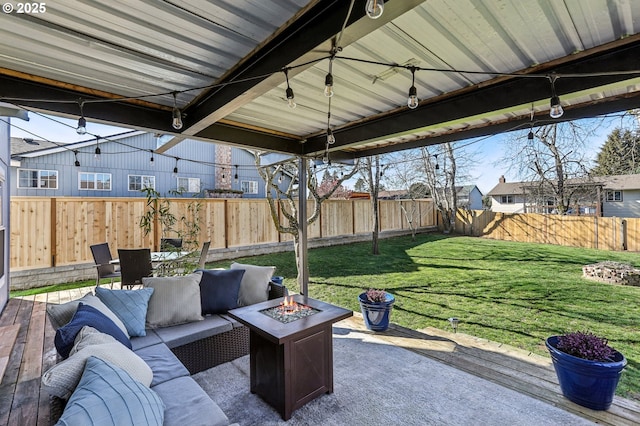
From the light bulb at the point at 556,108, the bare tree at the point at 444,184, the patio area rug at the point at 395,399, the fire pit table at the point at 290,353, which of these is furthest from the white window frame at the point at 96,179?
the light bulb at the point at 556,108

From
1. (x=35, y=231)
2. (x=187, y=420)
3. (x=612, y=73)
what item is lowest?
(x=187, y=420)

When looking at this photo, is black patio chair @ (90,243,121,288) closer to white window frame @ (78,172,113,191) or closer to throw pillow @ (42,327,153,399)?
throw pillow @ (42,327,153,399)

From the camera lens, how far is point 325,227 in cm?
1026

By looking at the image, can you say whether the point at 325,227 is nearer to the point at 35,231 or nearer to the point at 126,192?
the point at 35,231

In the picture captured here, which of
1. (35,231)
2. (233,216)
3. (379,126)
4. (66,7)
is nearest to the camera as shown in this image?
(66,7)

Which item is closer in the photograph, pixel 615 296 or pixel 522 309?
pixel 522 309

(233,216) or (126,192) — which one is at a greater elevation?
(126,192)

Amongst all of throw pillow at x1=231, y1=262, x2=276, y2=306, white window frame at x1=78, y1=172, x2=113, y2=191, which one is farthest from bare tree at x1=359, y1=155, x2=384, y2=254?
white window frame at x1=78, y1=172, x2=113, y2=191

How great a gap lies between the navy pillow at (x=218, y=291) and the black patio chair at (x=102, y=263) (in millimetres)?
2539

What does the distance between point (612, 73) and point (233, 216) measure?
7821 millimetres

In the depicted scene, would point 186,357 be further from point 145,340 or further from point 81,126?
point 81,126

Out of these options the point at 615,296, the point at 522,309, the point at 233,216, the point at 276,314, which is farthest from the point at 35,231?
the point at 615,296

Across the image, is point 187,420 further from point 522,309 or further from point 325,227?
point 325,227

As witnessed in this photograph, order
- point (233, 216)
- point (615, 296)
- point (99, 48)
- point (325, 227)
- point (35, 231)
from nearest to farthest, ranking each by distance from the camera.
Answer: point (99, 48) → point (615, 296) → point (35, 231) → point (233, 216) → point (325, 227)
